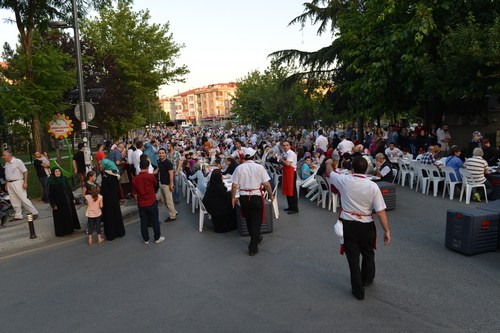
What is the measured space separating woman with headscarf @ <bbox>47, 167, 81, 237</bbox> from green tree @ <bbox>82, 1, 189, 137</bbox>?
1738 centimetres

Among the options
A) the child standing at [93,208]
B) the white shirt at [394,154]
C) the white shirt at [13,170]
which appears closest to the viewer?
the child standing at [93,208]

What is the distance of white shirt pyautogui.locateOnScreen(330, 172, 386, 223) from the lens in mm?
4344

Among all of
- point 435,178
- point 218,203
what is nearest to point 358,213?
point 218,203

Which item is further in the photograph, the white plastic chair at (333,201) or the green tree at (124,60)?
the green tree at (124,60)

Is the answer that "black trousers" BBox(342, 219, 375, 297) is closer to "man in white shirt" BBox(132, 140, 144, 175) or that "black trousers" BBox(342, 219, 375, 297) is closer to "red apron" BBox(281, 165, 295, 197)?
"red apron" BBox(281, 165, 295, 197)

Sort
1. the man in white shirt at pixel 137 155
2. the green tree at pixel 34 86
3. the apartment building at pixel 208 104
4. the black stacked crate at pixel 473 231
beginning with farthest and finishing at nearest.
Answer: the apartment building at pixel 208 104, the man in white shirt at pixel 137 155, the green tree at pixel 34 86, the black stacked crate at pixel 473 231

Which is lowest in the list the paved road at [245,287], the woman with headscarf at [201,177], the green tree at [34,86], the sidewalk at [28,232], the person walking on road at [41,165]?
the sidewalk at [28,232]

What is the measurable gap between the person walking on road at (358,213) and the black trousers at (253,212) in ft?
6.24

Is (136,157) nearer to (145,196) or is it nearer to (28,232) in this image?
(28,232)

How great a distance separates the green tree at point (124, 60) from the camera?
25203 mm

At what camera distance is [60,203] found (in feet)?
26.5

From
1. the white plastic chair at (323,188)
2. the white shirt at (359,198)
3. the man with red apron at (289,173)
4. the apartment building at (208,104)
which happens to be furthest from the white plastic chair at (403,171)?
the apartment building at (208,104)

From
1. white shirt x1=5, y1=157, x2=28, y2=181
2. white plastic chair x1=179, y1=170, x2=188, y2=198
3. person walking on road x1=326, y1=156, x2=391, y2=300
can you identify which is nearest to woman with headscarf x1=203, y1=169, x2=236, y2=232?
person walking on road x1=326, y1=156, x2=391, y2=300

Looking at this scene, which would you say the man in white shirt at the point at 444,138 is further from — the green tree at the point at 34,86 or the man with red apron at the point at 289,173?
the green tree at the point at 34,86
